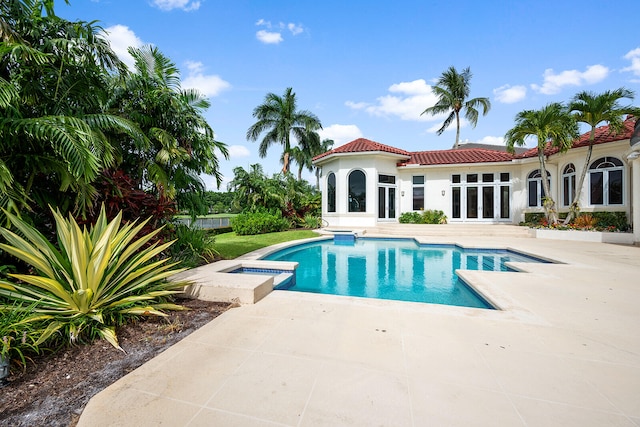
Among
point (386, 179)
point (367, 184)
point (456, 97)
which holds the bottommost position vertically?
point (367, 184)

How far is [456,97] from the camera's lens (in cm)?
2469

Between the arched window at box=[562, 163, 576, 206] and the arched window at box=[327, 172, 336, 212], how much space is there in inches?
526

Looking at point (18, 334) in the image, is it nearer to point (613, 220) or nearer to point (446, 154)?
point (613, 220)

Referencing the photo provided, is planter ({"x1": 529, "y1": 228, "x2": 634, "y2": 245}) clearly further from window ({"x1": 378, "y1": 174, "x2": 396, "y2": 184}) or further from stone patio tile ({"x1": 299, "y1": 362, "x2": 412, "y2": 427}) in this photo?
stone patio tile ({"x1": 299, "y1": 362, "x2": 412, "y2": 427})

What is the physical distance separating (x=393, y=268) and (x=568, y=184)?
44.7 feet

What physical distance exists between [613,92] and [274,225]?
16.8m

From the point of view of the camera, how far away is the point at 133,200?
5.36 m

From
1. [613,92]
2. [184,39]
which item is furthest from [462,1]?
[184,39]

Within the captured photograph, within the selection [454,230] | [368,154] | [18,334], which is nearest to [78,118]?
[18,334]

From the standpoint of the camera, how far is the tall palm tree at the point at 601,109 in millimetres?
11297

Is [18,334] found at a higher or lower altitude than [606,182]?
lower

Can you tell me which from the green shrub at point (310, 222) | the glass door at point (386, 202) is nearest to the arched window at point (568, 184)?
the glass door at point (386, 202)

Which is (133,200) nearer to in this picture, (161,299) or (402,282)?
(161,299)

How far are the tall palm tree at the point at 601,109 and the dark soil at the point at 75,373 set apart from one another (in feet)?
55.7
